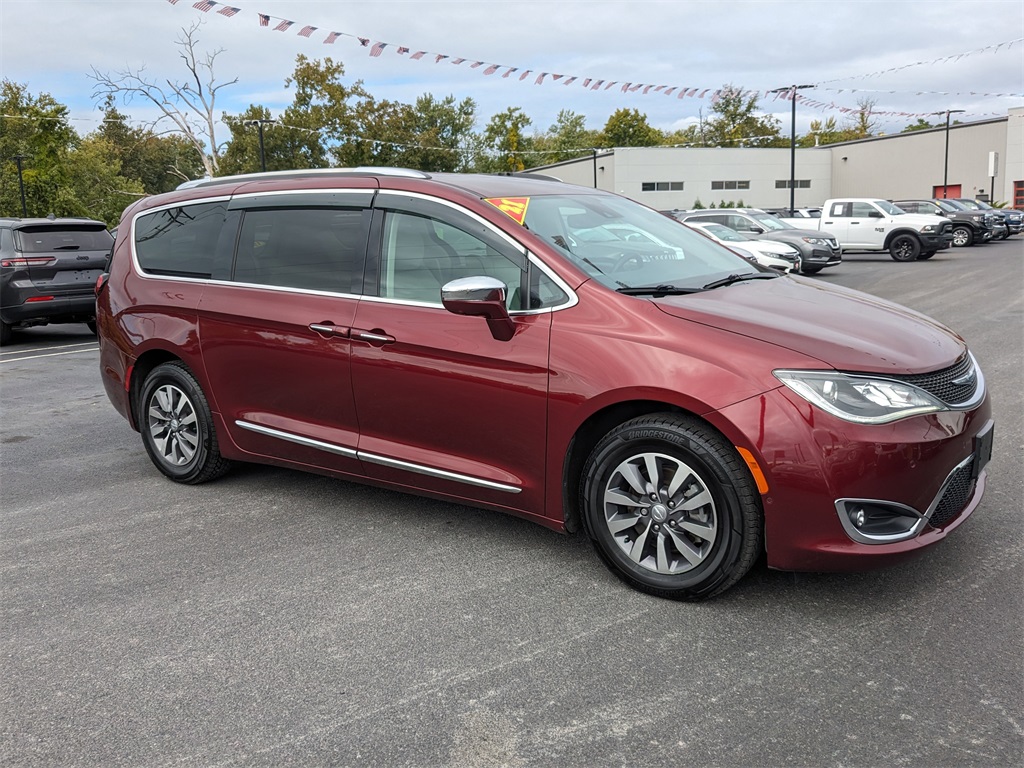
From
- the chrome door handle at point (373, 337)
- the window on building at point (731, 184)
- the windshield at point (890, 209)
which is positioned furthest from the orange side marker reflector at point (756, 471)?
the window on building at point (731, 184)

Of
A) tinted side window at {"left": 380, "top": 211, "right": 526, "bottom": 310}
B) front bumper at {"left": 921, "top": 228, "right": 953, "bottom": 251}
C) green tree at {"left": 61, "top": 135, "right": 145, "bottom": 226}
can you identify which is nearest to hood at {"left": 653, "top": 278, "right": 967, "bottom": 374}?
tinted side window at {"left": 380, "top": 211, "right": 526, "bottom": 310}

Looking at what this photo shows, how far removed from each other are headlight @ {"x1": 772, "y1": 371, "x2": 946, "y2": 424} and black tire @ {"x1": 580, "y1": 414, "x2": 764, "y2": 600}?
0.36 m

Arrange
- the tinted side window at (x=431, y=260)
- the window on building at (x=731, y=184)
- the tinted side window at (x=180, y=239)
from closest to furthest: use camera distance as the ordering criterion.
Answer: the tinted side window at (x=431, y=260), the tinted side window at (x=180, y=239), the window on building at (x=731, y=184)

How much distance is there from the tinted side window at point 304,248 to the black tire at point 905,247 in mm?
22767

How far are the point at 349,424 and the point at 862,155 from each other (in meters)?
63.7

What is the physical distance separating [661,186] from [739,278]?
5222cm

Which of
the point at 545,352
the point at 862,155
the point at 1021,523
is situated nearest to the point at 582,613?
the point at 545,352

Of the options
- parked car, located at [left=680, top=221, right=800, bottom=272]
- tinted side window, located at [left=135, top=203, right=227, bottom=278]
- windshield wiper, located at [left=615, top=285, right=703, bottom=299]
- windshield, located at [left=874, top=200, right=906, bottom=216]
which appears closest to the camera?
windshield wiper, located at [left=615, top=285, right=703, bottom=299]

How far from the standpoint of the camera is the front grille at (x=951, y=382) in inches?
130

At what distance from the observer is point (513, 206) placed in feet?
13.5

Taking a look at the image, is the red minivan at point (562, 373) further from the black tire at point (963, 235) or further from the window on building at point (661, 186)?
the window on building at point (661, 186)

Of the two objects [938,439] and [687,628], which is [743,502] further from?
[938,439]

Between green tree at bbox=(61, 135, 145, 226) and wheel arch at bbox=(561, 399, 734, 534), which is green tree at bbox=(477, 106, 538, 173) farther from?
wheel arch at bbox=(561, 399, 734, 534)

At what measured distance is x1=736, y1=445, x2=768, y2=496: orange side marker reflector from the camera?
323cm
